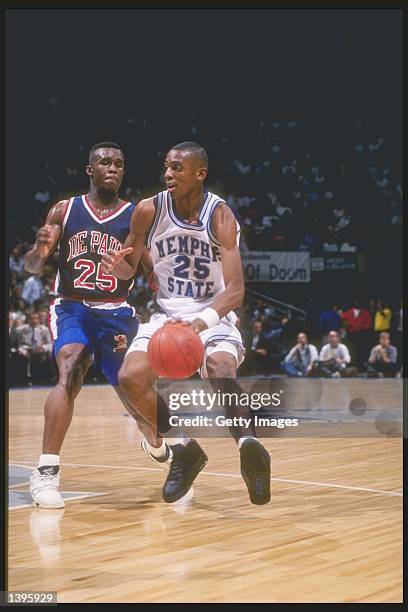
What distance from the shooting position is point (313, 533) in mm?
4359

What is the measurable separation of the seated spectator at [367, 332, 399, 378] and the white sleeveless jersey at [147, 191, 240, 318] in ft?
39.4

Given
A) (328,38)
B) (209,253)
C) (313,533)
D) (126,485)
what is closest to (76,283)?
(209,253)

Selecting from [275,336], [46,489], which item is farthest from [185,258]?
[275,336]

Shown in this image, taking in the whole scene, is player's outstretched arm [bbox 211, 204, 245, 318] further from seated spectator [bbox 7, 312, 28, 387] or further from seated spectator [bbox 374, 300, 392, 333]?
seated spectator [bbox 374, 300, 392, 333]

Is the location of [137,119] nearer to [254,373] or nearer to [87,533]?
[254,373]

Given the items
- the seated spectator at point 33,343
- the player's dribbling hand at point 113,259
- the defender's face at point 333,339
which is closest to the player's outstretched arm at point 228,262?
the player's dribbling hand at point 113,259

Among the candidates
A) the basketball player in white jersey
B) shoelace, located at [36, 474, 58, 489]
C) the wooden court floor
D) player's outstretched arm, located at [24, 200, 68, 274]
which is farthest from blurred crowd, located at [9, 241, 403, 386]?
shoelace, located at [36, 474, 58, 489]

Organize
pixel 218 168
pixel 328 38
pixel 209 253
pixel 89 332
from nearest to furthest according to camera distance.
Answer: pixel 209 253
pixel 89 332
pixel 218 168
pixel 328 38

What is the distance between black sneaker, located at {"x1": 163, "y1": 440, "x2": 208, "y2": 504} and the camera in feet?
16.9

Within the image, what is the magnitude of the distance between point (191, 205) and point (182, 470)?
1485 mm

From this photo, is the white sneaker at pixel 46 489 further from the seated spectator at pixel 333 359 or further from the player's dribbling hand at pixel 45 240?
the seated spectator at pixel 333 359

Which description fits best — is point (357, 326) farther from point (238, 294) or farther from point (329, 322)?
point (238, 294)
